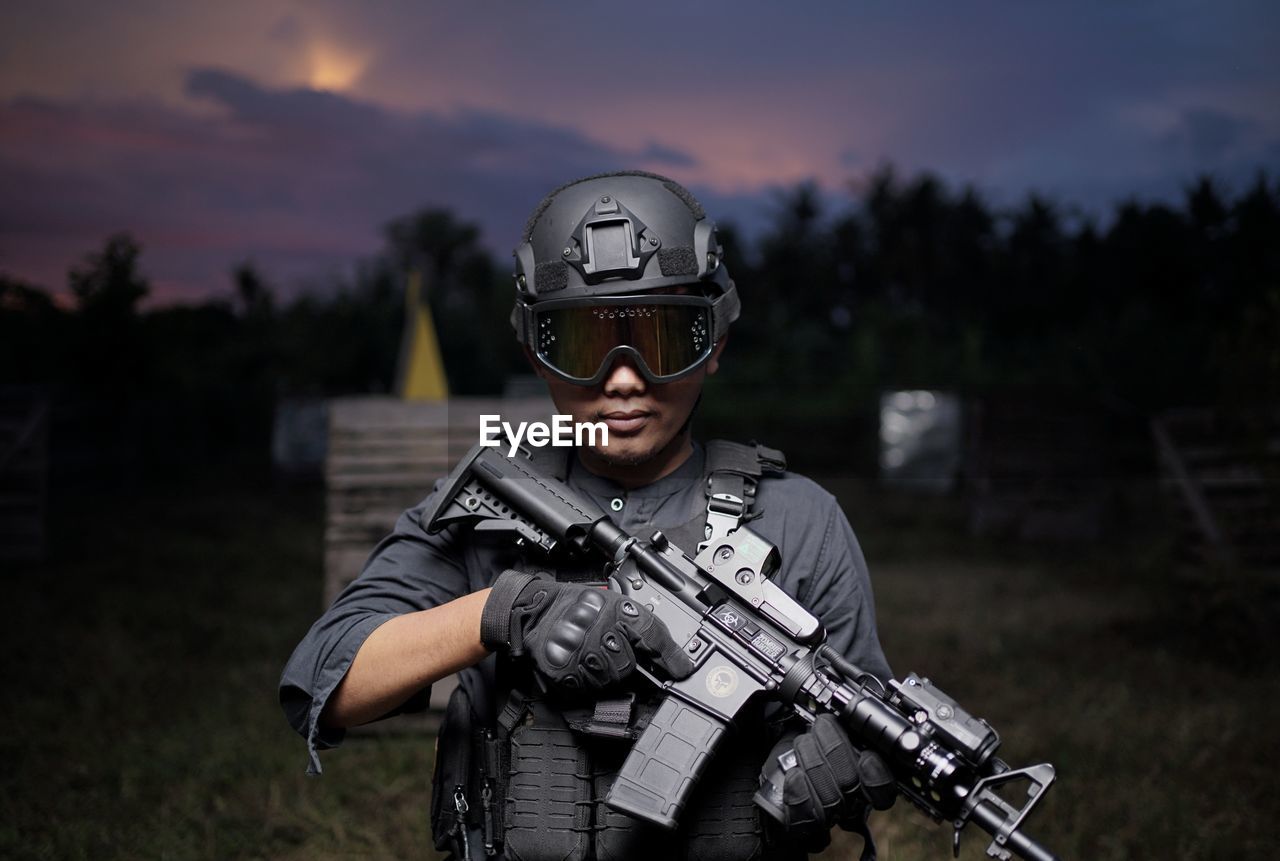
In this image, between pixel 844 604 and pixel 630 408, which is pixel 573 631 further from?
pixel 844 604

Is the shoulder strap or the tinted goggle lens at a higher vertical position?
the tinted goggle lens

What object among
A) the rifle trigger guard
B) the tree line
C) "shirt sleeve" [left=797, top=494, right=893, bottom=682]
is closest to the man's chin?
"shirt sleeve" [left=797, top=494, right=893, bottom=682]

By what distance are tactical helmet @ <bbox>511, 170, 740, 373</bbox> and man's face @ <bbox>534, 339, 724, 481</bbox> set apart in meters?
0.15

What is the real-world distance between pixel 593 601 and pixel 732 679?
378 mm

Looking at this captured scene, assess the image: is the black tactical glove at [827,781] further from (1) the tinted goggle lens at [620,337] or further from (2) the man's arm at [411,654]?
(1) the tinted goggle lens at [620,337]

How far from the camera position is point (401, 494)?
6129 mm

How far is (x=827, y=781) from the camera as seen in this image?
6.88 feet

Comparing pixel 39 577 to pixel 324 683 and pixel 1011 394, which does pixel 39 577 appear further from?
pixel 1011 394

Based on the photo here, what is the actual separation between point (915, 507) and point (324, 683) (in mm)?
15637

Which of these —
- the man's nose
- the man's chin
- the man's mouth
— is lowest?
the man's chin

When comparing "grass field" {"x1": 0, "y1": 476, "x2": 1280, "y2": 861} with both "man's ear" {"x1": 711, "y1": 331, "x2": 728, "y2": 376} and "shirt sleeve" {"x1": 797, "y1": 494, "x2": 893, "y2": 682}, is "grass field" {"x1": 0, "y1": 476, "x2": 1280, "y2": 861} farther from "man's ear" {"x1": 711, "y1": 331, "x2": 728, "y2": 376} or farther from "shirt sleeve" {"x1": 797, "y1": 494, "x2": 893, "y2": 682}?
"man's ear" {"x1": 711, "y1": 331, "x2": 728, "y2": 376}

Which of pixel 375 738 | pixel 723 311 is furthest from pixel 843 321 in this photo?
pixel 723 311

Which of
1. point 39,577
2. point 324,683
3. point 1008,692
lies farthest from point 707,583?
point 39,577

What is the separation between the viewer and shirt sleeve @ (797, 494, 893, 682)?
252cm
